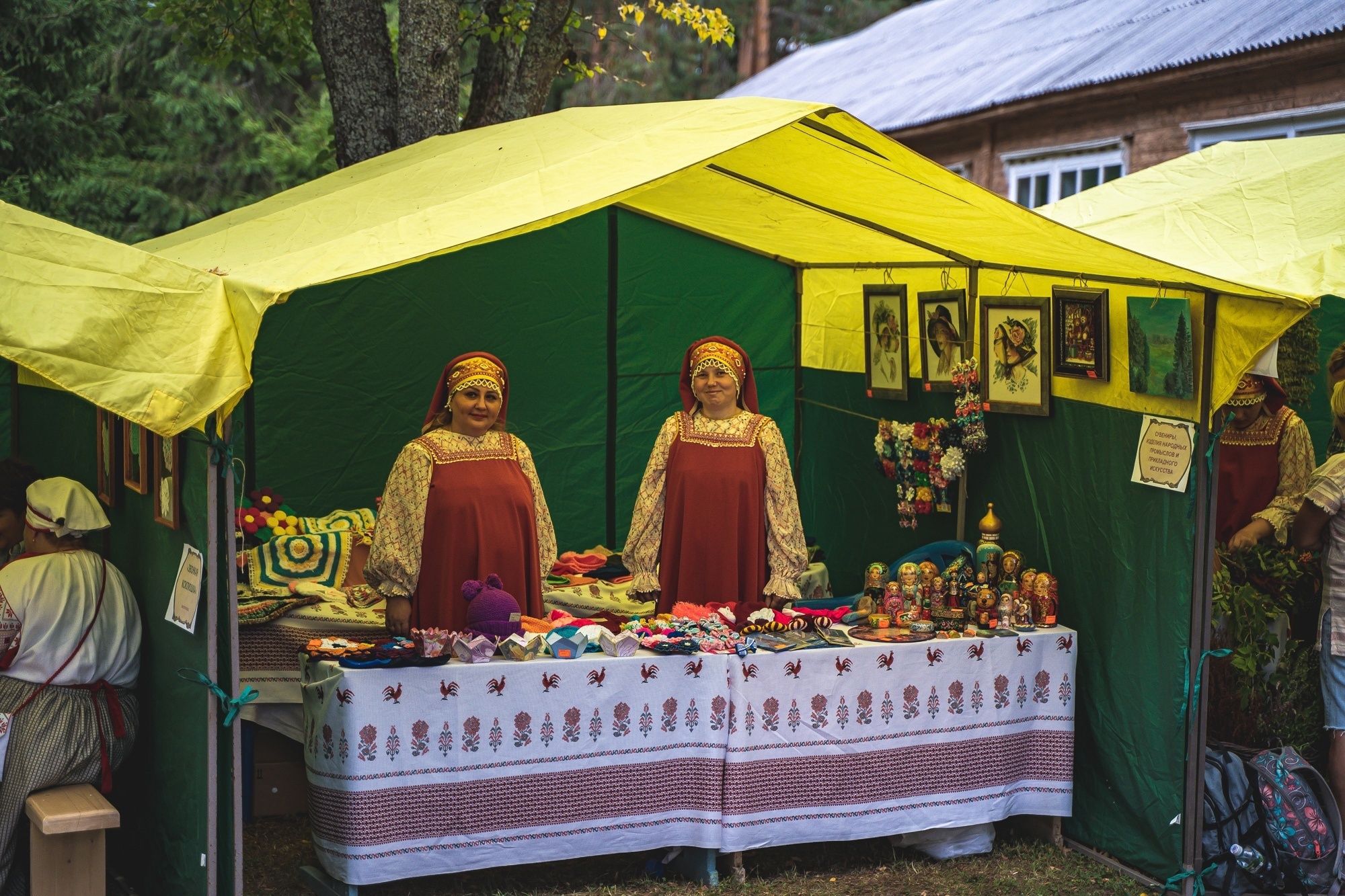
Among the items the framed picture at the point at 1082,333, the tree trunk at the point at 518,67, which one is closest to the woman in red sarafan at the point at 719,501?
the framed picture at the point at 1082,333

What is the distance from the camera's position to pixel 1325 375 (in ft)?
20.3

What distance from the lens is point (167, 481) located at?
400 centimetres

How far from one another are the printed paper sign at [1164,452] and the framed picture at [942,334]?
1.43m

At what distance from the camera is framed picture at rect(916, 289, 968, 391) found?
6.09 meters

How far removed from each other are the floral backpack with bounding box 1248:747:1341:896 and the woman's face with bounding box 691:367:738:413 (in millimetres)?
2326

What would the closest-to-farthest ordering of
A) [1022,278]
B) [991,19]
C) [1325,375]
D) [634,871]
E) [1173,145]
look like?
[634,871] < [1022,278] < [1325,375] < [1173,145] < [991,19]

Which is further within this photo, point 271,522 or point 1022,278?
point 271,522

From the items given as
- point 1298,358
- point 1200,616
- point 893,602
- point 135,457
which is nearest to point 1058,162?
point 1298,358

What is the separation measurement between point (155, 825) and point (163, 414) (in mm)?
1651

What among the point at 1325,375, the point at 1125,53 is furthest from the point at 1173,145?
the point at 1325,375

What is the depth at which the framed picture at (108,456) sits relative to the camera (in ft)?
15.3

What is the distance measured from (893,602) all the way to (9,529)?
3.16 m

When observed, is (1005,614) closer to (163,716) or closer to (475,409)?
(475,409)

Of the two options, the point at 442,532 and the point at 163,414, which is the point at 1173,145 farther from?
the point at 163,414
